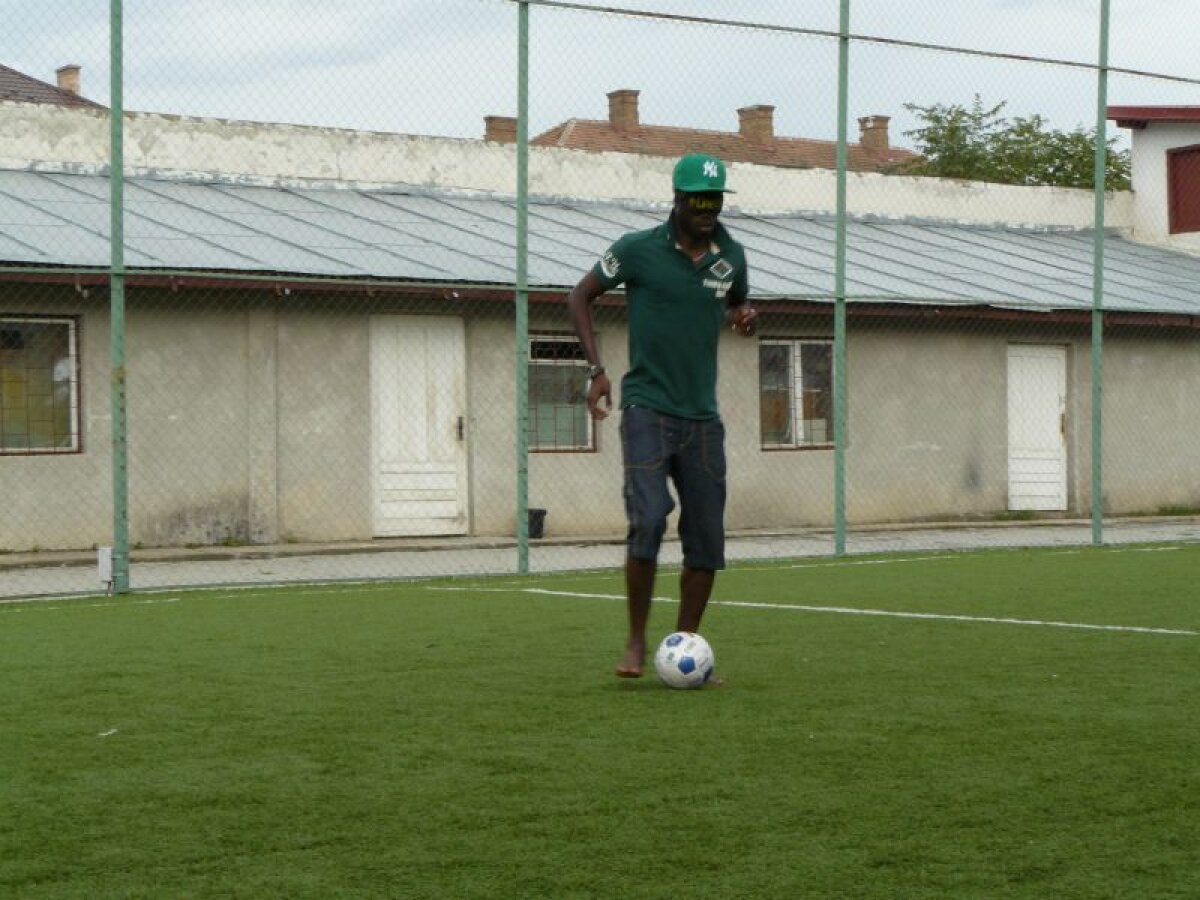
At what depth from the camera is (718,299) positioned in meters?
7.78

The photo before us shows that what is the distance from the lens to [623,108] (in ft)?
59.2

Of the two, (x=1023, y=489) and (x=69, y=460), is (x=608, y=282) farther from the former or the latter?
(x=1023, y=489)

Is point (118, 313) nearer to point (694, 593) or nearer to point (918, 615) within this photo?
point (918, 615)

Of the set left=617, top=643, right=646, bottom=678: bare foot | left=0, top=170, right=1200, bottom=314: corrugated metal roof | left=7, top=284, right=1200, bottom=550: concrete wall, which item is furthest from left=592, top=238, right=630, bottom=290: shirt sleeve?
left=7, top=284, right=1200, bottom=550: concrete wall

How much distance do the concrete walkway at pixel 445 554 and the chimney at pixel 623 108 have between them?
392 centimetres

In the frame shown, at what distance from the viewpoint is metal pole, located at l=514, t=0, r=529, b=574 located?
14.3m

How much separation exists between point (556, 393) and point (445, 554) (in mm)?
3098

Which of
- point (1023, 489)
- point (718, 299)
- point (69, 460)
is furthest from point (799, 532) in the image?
point (718, 299)

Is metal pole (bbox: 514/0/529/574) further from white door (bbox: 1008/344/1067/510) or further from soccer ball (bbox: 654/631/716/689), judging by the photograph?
white door (bbox: 1008/344/1067/510)

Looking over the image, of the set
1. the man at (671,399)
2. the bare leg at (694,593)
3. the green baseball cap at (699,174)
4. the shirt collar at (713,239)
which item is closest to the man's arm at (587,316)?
the man at (671,399)

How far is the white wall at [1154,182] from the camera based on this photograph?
31984 mm

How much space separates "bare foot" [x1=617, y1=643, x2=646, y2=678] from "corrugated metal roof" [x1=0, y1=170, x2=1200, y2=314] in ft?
29.4

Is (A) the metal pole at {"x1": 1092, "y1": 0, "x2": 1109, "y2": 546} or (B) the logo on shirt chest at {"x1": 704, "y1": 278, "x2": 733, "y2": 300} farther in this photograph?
(A) the metal pole at {"x1": 1092, "y1": 0, "x2": 1109, "y2": 546}

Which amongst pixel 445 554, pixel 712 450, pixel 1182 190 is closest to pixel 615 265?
pixel 712 450
